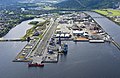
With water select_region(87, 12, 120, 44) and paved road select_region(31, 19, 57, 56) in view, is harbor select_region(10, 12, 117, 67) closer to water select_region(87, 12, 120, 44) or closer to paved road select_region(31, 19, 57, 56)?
paved road select_region(31, 19, 57, 56)

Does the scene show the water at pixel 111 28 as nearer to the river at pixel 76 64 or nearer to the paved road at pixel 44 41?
the river at pixel 76 64

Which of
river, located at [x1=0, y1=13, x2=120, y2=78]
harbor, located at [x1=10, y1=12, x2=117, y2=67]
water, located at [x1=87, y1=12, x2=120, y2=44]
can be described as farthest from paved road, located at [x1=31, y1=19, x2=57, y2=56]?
water, located at [x1=87, y1=12, x2=120, y2=44]

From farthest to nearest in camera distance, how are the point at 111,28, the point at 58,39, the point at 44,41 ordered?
the point at 111,28 < the point at 58,39 < the point at 44,41

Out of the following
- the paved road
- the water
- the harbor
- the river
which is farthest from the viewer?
the water

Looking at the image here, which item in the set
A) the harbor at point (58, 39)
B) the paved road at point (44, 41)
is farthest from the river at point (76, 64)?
the paved road at point (44, 41)

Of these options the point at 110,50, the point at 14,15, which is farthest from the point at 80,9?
the point at 110,50

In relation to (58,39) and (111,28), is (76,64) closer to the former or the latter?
(58,39)

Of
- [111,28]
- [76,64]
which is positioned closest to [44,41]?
[76,64]

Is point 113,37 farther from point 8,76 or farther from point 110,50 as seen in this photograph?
point 8,76
